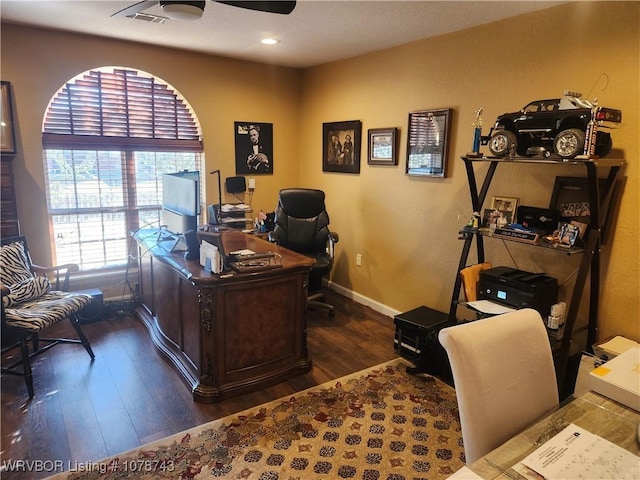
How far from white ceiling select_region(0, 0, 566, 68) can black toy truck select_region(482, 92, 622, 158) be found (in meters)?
0.75

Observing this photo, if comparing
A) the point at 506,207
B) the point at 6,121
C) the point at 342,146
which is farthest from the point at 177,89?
the point at 506,207

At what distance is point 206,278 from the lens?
2.39 metres

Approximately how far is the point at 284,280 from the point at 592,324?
1.86m

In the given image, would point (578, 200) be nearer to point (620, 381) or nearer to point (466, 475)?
point (620, 381)

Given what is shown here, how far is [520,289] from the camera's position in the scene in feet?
8.07

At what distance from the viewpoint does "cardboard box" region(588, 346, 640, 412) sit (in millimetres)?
1346

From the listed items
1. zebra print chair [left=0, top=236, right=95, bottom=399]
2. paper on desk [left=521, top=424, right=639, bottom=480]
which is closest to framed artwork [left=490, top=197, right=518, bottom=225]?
paper on desk [left=521, top=424, right=639, bottom=480]

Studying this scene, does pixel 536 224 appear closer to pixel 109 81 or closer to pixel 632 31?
pixel 632 31

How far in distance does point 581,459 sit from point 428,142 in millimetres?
2711

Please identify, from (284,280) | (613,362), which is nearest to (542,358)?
(613,362)

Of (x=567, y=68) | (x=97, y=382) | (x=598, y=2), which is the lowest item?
(x=97, y=382)

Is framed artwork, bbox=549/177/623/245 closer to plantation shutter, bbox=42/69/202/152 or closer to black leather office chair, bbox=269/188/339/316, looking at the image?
black leather office chair, bbox=269/188/339/316

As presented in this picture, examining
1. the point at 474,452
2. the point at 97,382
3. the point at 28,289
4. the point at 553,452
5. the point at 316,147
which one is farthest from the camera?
the point at 316,147

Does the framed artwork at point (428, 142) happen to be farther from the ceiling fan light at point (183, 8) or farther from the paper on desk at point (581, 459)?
the paper on desk at point (581, 459)
